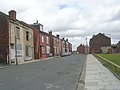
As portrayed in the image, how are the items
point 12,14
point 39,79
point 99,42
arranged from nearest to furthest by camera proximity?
point 39,79 < point 12,14 < point 99,42

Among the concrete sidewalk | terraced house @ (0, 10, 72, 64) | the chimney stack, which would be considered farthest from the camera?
the chimney stack

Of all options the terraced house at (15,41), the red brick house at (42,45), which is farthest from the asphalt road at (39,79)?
the red brick house at (42,45)

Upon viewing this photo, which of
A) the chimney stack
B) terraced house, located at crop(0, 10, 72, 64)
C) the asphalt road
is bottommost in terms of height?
the asphalt road

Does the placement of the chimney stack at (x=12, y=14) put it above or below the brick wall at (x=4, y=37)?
above

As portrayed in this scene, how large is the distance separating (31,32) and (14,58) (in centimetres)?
1348

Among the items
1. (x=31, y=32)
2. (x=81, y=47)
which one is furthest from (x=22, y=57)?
(x=81, y=47)

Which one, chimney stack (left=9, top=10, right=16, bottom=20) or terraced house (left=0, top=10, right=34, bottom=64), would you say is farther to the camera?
chimney stack (left=9, top=10, right=16, bottom=20)

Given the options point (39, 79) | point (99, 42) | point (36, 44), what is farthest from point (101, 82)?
point (99, 42)

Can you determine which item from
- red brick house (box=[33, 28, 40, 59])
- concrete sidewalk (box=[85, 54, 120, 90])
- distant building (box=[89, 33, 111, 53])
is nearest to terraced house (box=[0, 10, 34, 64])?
red brick house (box=[33, 28, 40, 59])

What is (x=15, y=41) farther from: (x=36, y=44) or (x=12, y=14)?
(x=36, y=44)

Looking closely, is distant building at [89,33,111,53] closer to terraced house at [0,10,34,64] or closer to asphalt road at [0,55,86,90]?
terraced house at [0,10,34,64]

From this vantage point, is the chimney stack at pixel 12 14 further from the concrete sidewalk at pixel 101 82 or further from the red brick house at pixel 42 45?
the concrete sidewalk at pixel 101 82

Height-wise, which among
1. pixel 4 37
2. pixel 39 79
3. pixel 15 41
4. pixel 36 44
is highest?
pixel 4 37

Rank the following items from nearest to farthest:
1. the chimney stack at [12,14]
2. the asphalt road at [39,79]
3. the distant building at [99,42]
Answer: the asphalt road at [39,79], the chimney stack at [12,14], the distant building at [99,42]
